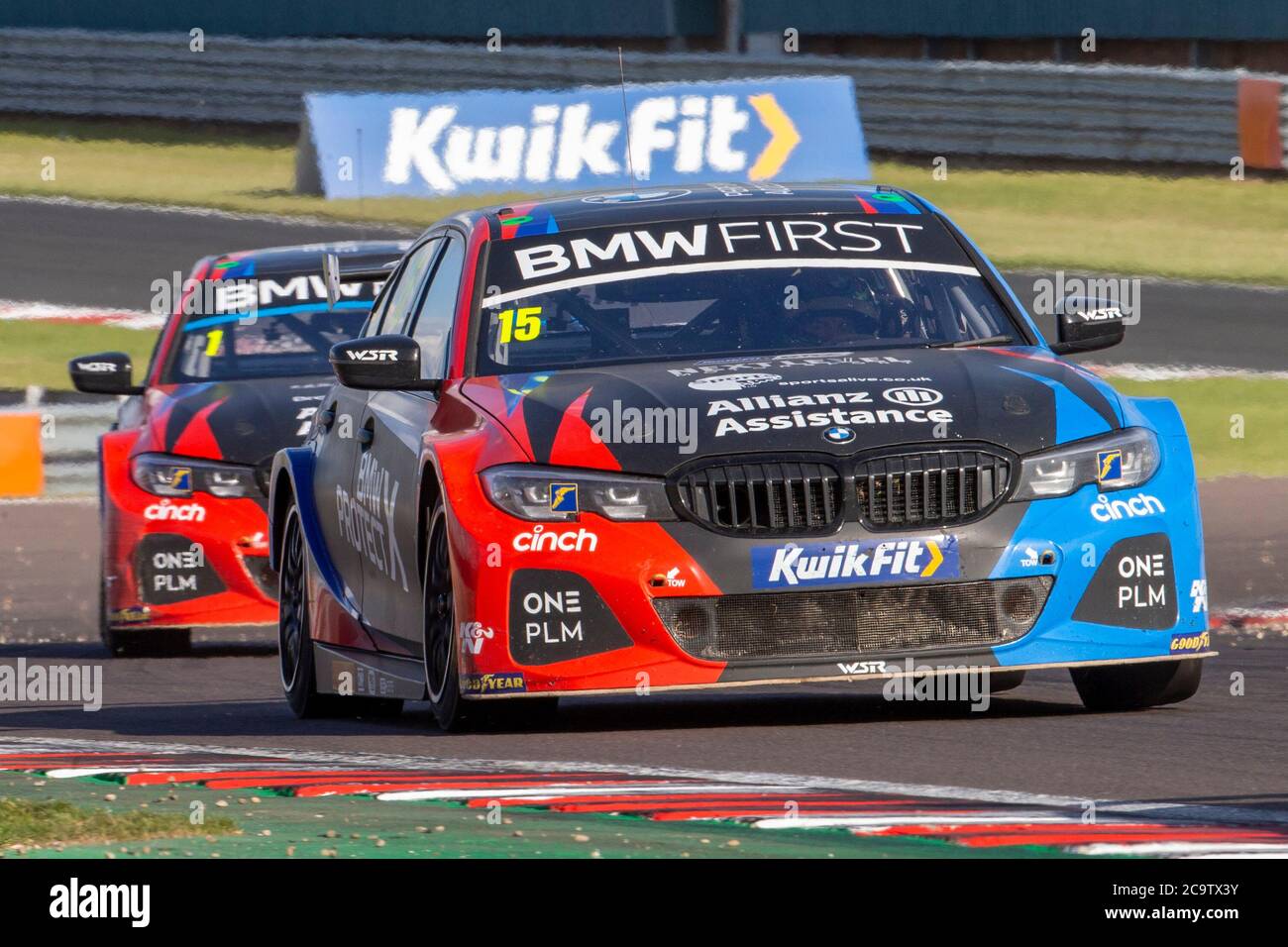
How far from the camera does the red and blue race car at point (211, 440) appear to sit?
12.0m

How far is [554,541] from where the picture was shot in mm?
7746

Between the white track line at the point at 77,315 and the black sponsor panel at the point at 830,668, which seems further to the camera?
the white track line at the point at 77,315

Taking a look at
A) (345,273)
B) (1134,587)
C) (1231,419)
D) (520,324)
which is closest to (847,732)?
(1134,587)

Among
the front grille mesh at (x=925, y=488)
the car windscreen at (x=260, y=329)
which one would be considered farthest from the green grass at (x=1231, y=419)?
the front grille mesh at (x=925, y=488)

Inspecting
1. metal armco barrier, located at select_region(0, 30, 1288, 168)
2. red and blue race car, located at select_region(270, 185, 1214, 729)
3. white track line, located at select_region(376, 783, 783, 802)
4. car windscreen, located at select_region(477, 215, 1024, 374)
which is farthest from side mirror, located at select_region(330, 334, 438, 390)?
metal armco barrier, located at select_region(0, 30, 1288, 168)

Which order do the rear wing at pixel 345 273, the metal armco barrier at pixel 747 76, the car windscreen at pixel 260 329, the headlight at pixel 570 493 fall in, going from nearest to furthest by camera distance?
the headlight at pixel 570 493 → the rear wing at pixel 345 273 → the car windscreen at pixel 260 329 → the metal armco barrier at pixel 747 76

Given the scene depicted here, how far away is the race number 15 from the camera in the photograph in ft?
28.3

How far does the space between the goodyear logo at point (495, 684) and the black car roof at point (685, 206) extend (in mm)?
1707

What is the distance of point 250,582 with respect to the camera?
12.0 meters

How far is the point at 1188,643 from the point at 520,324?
84.8 inches

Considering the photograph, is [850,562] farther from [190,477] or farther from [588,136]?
[588,136]

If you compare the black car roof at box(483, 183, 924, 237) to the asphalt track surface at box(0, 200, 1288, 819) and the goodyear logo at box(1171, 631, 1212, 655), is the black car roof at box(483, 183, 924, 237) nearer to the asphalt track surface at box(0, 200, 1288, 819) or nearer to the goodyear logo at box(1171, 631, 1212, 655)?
the asphalt track surface at box(0, 200, 1288, 819)

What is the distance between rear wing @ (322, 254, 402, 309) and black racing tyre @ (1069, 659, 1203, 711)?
3.91 m

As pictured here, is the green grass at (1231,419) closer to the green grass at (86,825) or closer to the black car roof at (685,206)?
the black car roof at (685,206)
